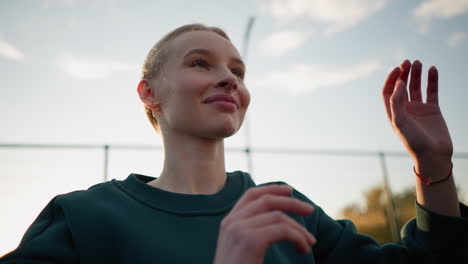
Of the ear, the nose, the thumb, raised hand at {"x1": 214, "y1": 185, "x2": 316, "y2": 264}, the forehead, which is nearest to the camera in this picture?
raised hand at {"x1": 214, "y1": 185, "x2": 316, "y2": 264}

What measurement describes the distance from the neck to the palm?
777mm

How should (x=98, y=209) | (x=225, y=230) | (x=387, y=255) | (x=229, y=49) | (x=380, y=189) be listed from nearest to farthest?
(x=225, y=230)
(x=98, y=209)
(x=387, y=255)
(x=229, y=49)
(x=380, y=189)

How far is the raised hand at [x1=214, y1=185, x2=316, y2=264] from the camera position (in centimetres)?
82

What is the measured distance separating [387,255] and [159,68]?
54.0 inches

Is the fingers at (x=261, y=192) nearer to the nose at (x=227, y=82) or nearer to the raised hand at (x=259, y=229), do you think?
the raised hand at (x=259, y=229)

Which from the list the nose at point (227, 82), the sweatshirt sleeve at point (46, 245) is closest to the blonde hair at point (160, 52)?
the nose at point (227, 82)

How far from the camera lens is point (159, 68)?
172 centimetres

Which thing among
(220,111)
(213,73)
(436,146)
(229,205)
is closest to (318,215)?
(229,205)

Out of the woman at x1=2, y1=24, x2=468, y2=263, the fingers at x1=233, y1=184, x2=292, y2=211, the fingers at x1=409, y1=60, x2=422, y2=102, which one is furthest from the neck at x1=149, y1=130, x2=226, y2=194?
the fingers at x1=409, y1=60, x2=422, y2=102

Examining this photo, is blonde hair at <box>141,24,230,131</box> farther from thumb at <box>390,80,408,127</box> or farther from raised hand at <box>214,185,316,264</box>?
raised hand at <box>214,185,316,264</box>

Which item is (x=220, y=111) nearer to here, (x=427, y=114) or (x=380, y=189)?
(x=427, y=114)

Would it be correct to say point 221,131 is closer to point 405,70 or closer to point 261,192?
point 261,192

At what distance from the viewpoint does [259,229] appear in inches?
32.9

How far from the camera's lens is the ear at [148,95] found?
1721 mm
